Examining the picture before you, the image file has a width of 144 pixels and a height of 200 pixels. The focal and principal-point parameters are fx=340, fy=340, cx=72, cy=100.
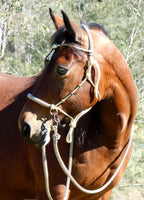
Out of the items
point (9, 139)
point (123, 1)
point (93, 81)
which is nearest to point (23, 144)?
point (9, 139)

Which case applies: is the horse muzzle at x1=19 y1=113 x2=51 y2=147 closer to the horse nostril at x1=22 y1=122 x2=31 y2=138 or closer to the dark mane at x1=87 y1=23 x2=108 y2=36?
the horse nostril at x1=22 y1=122 x2=31 y2=138

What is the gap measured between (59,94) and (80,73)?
0.23 meters

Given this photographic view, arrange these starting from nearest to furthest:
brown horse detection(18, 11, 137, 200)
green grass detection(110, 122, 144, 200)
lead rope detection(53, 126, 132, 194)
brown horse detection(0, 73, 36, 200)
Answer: brown horse detection(18, 11, 137, 200), lead rope detection(53, 126, 132, 194), brown horse detection(0, 73, 36, 200), green grass detection(110, 122, 144, 200)

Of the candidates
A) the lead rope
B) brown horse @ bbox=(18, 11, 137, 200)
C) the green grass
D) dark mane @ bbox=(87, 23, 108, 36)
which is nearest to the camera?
brown horse @ bbox=(18, 11, 137, 200)

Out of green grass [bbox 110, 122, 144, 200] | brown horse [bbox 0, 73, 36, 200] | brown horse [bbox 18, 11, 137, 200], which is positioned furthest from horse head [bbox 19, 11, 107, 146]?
green grass [bbox 110, 122, 144, 200]

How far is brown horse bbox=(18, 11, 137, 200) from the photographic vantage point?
259cm

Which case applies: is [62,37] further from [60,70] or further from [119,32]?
[119,32]

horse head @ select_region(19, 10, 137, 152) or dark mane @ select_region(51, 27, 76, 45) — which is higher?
dark mane @ select_region(51, 27, 76, 45)

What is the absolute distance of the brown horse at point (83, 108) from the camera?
2.59 metres

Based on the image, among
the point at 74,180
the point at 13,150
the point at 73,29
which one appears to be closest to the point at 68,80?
the point at 73,29

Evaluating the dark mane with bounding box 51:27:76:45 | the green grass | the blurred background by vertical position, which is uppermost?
the dark mane with bounding box 51:27:76:45

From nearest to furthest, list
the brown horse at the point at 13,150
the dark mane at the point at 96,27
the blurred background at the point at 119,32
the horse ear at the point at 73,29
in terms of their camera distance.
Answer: the horse ear at the point at 73,29, the dark mane at the point at 96,27, the brown horse at the point at 13,150, the blurred background at the point at 119,32

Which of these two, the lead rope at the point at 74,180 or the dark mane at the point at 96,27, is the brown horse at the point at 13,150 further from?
the dark mane at the point at 96,27

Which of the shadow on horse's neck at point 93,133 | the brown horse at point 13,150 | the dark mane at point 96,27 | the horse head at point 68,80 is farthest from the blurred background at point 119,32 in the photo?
the horse head at point 68,80
